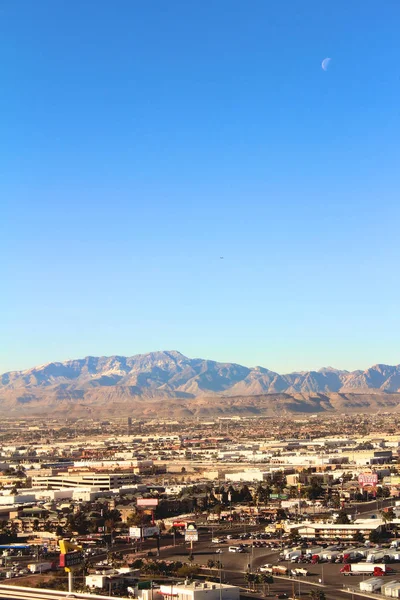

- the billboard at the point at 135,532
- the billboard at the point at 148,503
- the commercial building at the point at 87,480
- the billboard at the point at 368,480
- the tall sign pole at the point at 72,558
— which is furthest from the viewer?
the commercial building at the point at 87,480

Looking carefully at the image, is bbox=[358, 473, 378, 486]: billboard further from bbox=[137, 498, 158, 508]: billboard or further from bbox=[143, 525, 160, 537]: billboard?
bbox=[143, 525, 160, 537]: billboard

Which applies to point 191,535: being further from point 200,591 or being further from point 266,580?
point 200,591

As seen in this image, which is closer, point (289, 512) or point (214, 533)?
point (214, 533)

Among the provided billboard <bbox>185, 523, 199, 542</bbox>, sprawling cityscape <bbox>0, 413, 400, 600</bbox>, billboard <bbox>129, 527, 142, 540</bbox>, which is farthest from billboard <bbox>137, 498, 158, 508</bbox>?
billboard <bbox>185, 523, 199, 542</bbox>

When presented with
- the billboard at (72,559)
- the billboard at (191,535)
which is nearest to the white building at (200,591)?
the billboard at (72,559)

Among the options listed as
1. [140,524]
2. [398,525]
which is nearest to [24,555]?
[140,524]

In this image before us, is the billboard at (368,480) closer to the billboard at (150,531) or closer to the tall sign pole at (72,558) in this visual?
the billboard at (150,531)

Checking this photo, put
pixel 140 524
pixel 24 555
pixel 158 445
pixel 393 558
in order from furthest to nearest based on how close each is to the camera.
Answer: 1. pixel 158 445
2. pixel 140 524
3. pixel 24 555
4. pixel 393 558

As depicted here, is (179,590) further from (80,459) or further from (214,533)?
(80,459)
